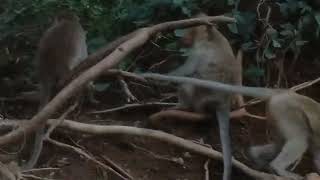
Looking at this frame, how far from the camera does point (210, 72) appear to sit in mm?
6109

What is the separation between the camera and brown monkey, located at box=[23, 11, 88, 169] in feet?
19.5

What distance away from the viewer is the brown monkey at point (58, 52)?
5949mm

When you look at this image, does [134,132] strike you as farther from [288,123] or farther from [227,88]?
[288,123]

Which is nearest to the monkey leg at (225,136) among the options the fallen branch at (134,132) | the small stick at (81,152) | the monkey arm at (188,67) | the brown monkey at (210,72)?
the brown monkey at (210,72)

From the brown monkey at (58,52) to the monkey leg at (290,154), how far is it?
6.79 feet

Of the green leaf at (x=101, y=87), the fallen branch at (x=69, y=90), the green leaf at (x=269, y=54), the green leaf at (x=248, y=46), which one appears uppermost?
the fallen branch at (x=69, y=90)

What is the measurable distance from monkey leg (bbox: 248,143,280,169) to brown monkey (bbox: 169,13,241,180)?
421 mm

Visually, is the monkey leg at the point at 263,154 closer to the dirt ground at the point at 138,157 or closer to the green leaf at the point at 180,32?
the dirt ground at the point at 138,157

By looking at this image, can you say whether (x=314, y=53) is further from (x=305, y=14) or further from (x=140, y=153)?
(x=140, y=153)

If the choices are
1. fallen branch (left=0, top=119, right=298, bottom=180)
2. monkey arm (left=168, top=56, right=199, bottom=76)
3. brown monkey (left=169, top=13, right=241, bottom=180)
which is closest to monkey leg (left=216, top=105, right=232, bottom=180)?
brown monkey (left=169, top=13, right=241, bottom=180)

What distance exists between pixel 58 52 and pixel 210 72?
1.33 meters

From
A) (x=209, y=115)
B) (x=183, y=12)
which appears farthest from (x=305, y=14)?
(x=209, y=115)

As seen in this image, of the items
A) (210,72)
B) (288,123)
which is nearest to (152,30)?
(210,72)

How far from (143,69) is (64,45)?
3.25ft
